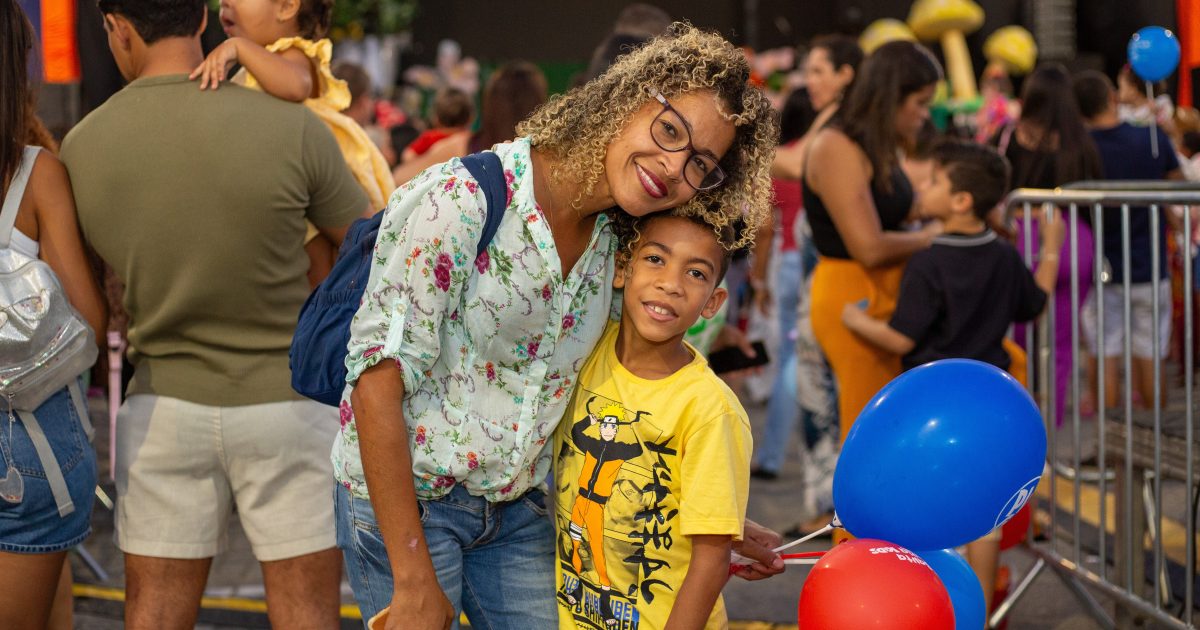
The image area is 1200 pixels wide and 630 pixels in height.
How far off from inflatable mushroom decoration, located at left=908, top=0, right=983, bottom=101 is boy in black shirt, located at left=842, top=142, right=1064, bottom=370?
10806 millimetres

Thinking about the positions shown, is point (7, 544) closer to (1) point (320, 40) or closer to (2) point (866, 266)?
(1) point (320, 40)

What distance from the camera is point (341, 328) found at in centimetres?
199

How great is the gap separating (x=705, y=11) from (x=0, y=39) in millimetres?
14100

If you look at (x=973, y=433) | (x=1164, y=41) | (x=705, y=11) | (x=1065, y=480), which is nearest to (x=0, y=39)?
(x=973, y=433)

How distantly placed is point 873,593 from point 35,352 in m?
1.63

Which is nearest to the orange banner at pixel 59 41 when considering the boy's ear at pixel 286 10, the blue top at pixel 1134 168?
the boy's ear at pixel 286 10

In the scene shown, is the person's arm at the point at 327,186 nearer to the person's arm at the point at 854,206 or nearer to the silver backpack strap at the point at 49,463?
the silver backpack strap at the point at 49,463

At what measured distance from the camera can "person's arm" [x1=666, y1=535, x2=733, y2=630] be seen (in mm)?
2018

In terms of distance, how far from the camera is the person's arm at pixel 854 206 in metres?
3.90

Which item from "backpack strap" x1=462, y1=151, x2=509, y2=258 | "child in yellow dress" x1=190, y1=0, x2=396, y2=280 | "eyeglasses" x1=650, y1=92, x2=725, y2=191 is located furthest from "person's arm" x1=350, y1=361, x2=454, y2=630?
"child in yellow dress" x1=190, y1=0, x2=396, y2=280

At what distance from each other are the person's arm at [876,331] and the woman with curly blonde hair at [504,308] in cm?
171

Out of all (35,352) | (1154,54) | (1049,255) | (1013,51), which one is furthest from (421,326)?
(1013,51)

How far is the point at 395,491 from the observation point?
6.19 feet

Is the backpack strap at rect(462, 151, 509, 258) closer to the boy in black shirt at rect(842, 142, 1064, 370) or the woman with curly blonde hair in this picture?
the woman with curly blonde hair
